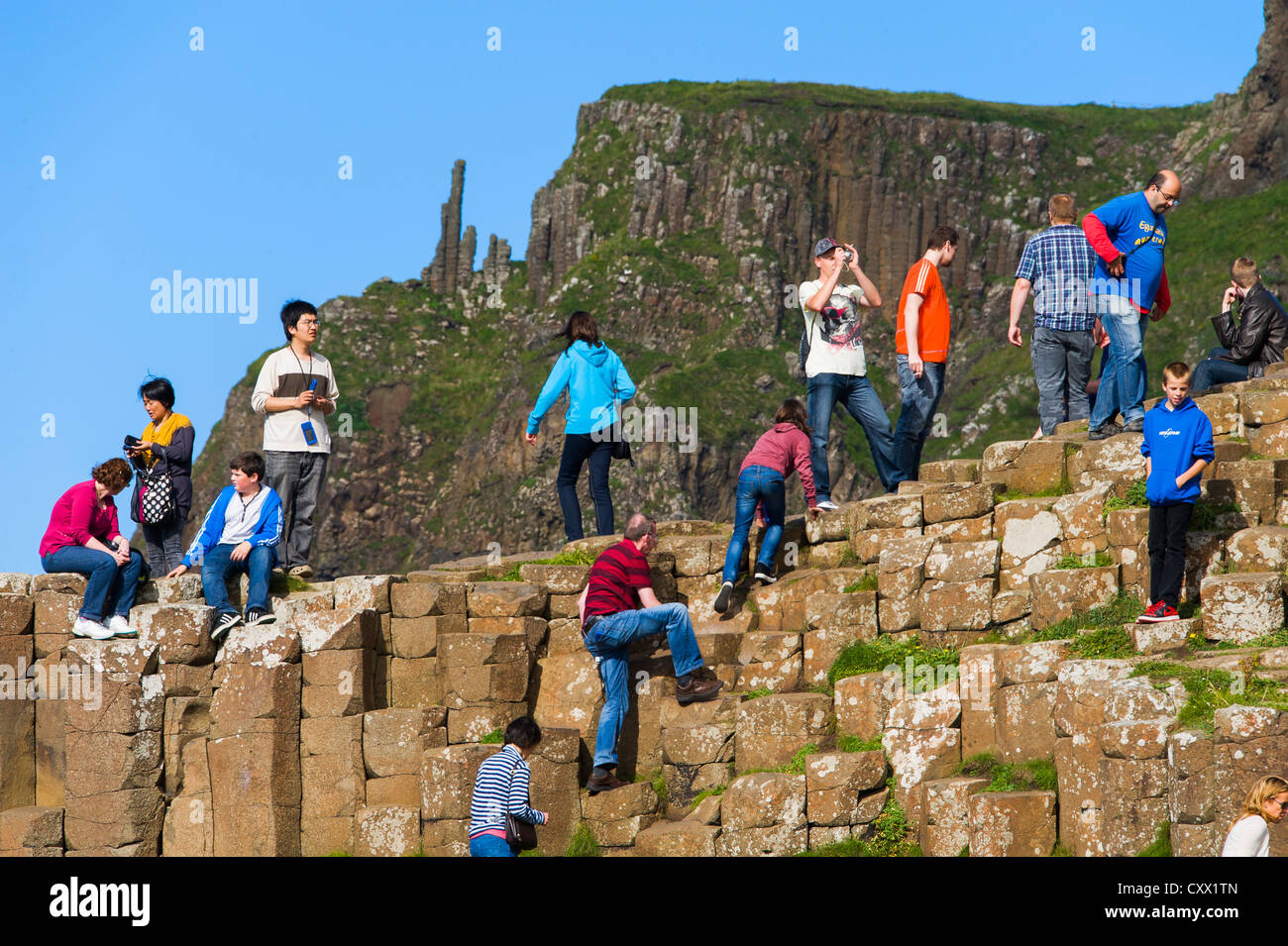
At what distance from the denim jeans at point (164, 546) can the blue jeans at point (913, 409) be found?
345 inches

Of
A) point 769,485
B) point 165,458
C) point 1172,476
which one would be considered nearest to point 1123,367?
point 1172,476

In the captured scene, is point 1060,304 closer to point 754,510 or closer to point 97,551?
point 754,510

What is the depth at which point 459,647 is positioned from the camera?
16078 mm

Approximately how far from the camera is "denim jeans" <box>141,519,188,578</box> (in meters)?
17.5

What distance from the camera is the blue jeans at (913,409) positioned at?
17453 millimetres

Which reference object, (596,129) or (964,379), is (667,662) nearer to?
(964,379)

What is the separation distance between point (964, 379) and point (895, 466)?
372 feet

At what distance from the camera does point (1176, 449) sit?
13.5 m

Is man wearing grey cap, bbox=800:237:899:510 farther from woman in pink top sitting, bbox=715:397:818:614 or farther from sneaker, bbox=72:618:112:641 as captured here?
sneaker, bbox=72:618:112:641

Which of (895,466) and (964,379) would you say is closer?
(895,466)

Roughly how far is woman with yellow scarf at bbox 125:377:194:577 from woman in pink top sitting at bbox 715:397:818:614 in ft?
21.5

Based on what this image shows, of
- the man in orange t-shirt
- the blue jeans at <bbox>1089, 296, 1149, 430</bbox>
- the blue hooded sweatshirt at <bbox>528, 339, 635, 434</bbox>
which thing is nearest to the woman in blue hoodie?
the blue hooded sweatshirt at <bbox>528, 339, 635, 434</bbox>
